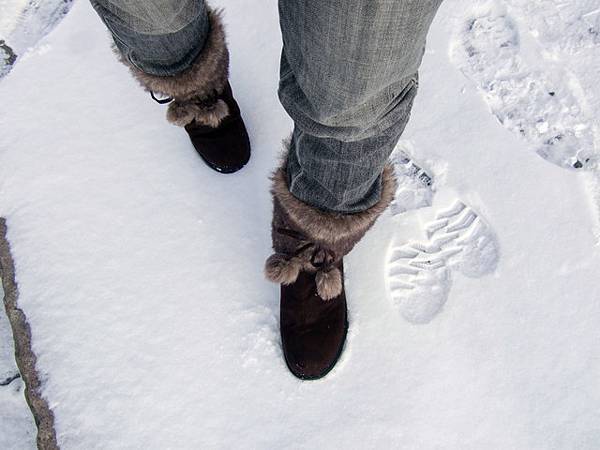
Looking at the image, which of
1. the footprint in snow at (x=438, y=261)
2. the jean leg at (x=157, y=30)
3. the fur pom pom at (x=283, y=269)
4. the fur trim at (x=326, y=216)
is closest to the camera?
the jean leg at (x=157, y=30)

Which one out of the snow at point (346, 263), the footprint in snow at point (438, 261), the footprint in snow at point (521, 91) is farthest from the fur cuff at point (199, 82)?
the footprint in snow at point (521, 91)

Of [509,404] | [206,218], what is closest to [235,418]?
[206,218]

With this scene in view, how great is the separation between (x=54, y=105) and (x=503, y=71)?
1112 millimetres

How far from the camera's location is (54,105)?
1.22 metres

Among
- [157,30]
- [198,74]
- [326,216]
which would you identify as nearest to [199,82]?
[198,74]

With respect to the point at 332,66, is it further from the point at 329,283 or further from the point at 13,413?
the point at 13,413

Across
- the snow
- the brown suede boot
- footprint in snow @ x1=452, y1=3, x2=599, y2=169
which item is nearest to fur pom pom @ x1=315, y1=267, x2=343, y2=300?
the brown suede boot

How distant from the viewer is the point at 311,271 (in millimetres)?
933

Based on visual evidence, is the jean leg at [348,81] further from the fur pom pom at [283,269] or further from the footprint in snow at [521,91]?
the footprint in snow at [521,91]

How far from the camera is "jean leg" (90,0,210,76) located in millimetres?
682

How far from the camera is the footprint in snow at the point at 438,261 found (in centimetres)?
105

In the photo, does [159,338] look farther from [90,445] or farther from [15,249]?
[15,249]

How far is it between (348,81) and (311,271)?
0.48 meters

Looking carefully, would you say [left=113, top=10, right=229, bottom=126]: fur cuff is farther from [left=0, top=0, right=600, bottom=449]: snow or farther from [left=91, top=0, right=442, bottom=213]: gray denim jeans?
[left=0, top=0, right=600, bottom=449]: snow
